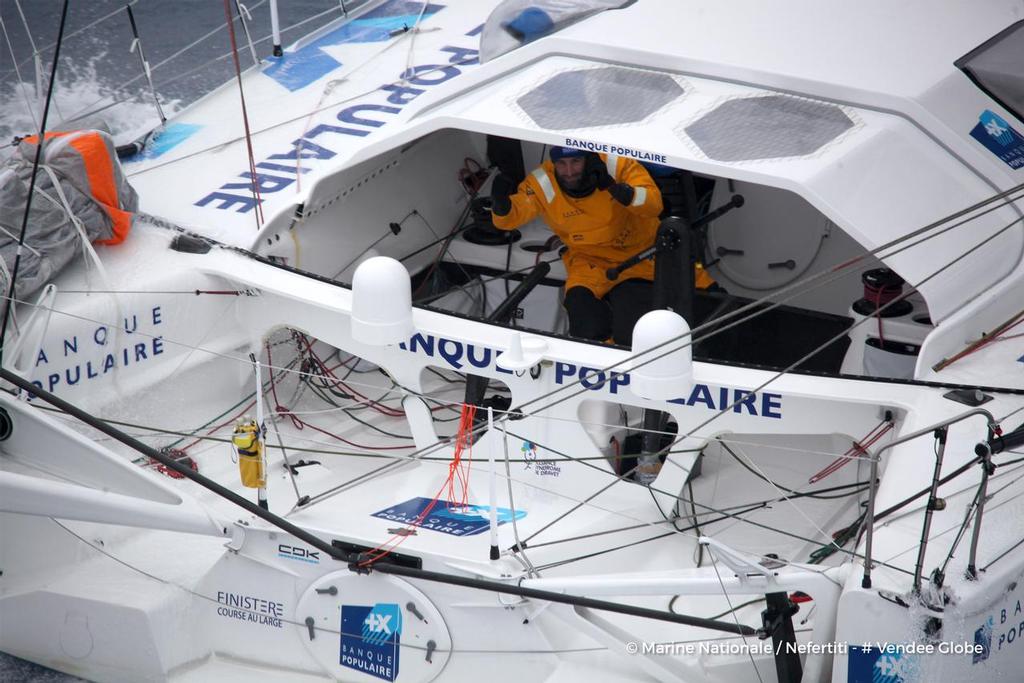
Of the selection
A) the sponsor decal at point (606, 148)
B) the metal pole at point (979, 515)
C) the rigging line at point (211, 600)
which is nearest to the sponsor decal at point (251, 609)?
the rigging line at point (211, 600)

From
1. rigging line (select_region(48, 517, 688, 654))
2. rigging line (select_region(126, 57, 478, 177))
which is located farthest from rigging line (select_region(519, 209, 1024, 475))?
rigging line (select_region(126, 57, 478, 177))

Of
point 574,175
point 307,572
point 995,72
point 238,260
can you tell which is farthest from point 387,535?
point 995,72

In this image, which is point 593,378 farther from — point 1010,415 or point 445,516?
point 1010,415

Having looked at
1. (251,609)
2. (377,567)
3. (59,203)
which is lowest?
(251,609)

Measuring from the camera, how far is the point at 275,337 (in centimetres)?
521

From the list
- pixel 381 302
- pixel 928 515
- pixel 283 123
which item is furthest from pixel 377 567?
pixel 283 123

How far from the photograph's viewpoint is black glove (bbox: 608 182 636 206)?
498cm

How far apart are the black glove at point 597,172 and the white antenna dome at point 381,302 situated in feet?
3.89

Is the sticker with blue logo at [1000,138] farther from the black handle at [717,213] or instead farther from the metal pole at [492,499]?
the metal pole at [492,499]

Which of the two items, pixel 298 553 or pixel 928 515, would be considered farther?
pixel 298 553

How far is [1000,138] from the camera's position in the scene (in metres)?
4.70

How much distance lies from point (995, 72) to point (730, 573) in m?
2.26

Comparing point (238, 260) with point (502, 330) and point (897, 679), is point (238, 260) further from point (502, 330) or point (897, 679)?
point (897, 679)

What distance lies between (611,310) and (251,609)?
183cm
